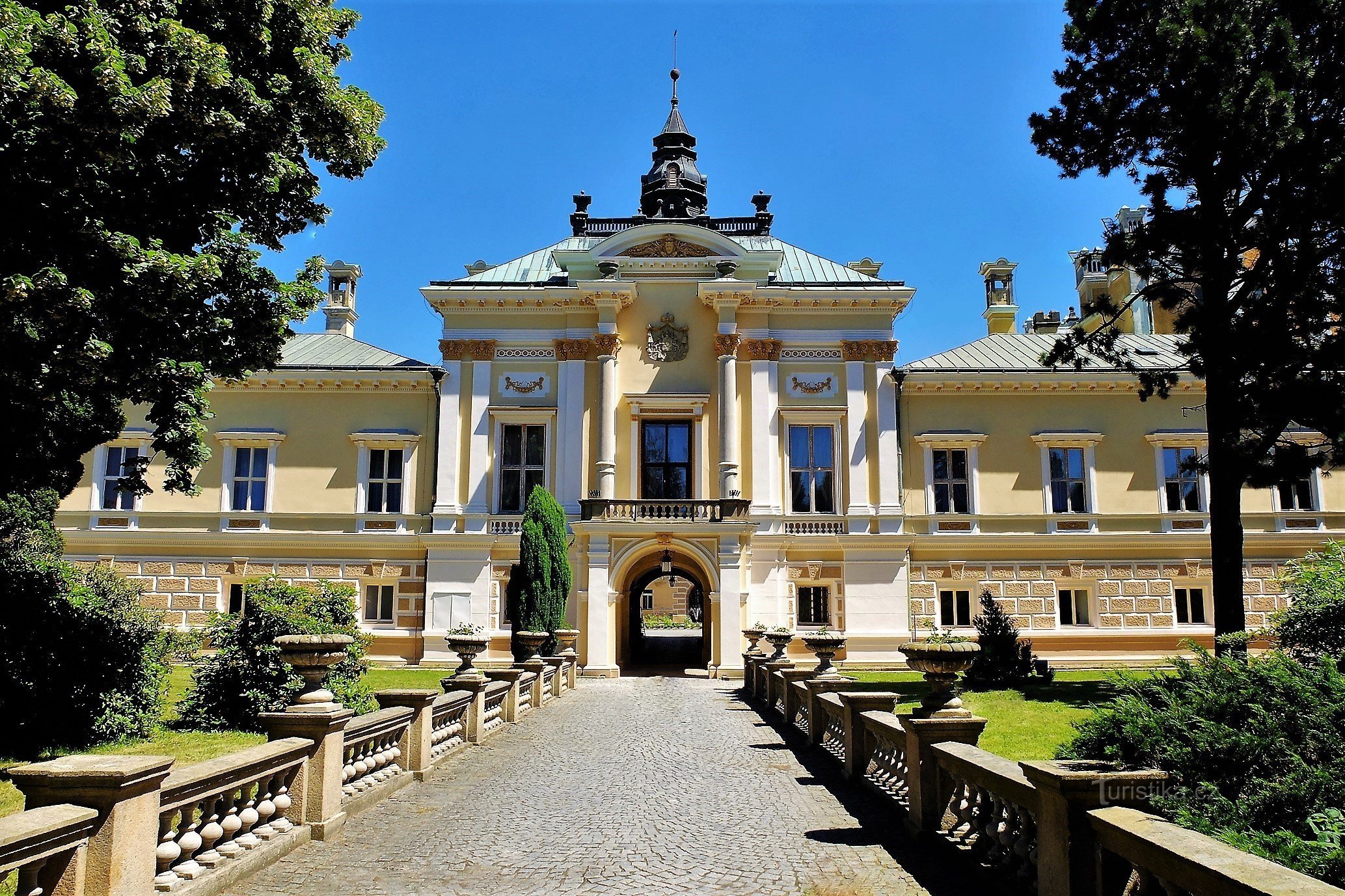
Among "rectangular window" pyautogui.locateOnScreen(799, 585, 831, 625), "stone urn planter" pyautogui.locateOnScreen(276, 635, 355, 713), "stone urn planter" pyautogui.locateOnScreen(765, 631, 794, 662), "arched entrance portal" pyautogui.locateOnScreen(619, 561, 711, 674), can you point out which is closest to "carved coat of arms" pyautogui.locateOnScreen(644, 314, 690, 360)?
"arched entrance portal" pyautogui.locateOnScreen(619, 561, 711, 674)

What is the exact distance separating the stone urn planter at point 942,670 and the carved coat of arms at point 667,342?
2236 centimetres

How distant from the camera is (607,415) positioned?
29188mm

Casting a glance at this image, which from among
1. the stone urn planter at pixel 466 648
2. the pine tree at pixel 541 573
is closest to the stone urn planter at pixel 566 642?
Result: the pine tree at pixel 541 573

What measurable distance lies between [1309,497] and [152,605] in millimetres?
36072

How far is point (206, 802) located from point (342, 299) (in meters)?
34.2

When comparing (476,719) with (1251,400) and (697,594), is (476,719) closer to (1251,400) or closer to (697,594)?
(1251,400)

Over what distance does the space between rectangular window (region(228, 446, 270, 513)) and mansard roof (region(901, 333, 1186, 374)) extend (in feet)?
67.8

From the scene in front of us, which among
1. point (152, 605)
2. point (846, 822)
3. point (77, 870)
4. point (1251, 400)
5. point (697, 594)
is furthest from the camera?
point (697, 594)

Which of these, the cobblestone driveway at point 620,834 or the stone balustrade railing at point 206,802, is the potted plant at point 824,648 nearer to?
the cobblestone driveway at point 620,834

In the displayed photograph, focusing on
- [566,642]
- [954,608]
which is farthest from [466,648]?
[954,608]

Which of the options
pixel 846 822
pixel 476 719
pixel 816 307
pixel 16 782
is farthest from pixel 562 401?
pixel 16 782

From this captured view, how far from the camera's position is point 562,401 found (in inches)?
1180

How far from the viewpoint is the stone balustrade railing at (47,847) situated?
14.6ft

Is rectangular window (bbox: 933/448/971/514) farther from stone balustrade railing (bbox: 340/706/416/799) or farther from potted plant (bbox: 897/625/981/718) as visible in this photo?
stone balustrade railing (bbox: 340/706/416/799)
